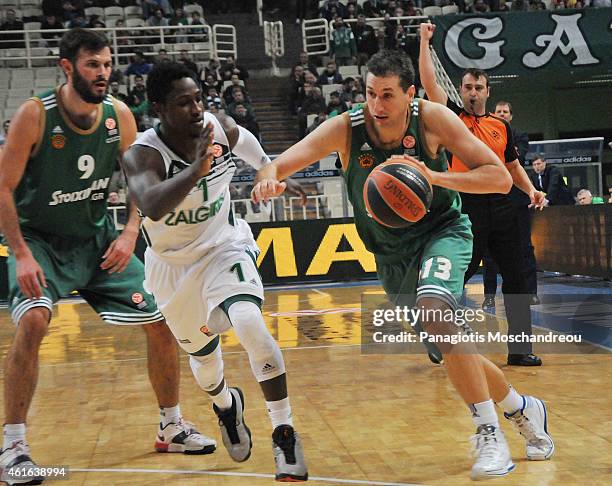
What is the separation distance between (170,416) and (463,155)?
81.8 inches

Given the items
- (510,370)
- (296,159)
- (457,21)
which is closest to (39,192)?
(296,159)

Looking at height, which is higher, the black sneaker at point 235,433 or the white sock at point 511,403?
the white sock at point 511,403

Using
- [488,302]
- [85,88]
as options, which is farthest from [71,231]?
[488,302]

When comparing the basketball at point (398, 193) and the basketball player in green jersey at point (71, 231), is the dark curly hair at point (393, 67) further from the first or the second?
the basketball player in green jersey at point (71, 231)

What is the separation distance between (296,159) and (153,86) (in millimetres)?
758

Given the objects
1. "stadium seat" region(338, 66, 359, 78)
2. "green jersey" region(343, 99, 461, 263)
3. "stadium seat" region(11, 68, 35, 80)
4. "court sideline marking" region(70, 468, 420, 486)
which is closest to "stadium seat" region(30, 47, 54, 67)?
"stadium seat" region(11, 68, 35, 80)

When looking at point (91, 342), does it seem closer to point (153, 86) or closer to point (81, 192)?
point (81, 192)

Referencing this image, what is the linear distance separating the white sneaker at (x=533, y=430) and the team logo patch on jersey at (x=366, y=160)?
1.37 meters

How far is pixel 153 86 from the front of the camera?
4.28 m

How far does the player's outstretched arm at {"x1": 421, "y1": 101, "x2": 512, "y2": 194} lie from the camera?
4.18 meters

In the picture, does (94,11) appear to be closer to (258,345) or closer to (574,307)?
(574,307)

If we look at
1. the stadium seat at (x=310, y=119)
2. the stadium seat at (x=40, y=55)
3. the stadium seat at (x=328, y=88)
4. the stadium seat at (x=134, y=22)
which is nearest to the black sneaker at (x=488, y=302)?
the stadium seat at (x=310, y=119)

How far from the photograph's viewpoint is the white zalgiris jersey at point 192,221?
4.36m

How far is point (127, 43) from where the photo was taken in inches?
863
